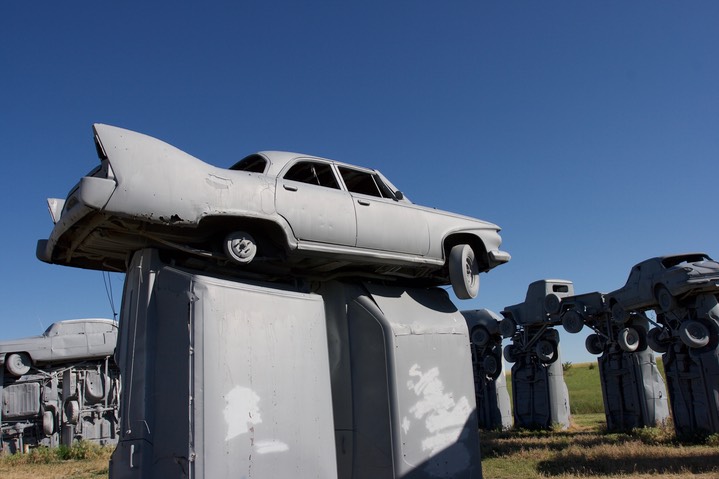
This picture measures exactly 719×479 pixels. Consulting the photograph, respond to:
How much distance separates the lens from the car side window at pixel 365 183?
315 inches

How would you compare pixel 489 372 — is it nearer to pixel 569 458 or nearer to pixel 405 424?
pixel 569 458

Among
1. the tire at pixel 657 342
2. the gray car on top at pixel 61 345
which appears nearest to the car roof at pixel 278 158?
the tire at pixel 657 342

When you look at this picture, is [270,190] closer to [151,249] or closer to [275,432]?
[151,249]

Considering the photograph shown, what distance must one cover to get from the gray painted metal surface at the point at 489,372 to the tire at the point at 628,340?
19.7 feet

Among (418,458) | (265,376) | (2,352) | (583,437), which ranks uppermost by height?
(2,352)

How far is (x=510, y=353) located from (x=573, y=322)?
3.98 m

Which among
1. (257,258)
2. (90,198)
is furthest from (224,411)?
(90,198)

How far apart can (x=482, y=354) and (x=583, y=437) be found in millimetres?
6794

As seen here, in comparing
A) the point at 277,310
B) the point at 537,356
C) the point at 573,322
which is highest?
the point at 573,322

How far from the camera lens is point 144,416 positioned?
18.4 ft

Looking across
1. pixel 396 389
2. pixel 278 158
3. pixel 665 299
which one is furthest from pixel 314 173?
pixel 665 299

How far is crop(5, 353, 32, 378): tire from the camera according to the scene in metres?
19.6

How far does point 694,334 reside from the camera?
48.2ft

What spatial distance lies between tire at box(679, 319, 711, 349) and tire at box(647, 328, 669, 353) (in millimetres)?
1276
